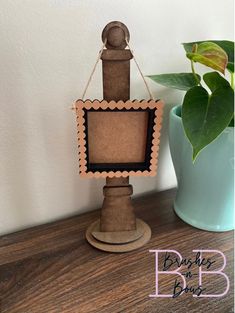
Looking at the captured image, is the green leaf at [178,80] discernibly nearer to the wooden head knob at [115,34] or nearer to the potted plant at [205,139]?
the potted plant at [205,139]

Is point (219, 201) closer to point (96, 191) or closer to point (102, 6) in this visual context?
point (96, 191)

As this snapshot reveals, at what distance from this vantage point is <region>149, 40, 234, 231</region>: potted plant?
53cm

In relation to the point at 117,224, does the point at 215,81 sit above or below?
above

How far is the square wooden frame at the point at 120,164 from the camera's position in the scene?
0.54 metres

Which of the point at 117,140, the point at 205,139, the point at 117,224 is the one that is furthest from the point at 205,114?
the point at 117,224

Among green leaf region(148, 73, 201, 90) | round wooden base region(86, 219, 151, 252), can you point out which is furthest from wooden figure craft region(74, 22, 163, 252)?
green leaf region(148, 73, 201, 90)

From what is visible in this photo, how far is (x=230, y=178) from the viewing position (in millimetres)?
628

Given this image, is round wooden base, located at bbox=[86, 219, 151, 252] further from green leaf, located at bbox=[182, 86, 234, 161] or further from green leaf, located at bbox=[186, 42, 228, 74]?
green leaf, located at bbox=[186, 42, 228, 74]

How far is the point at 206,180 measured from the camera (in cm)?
65

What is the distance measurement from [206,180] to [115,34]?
0.30m

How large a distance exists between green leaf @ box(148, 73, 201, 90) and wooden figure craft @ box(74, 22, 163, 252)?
0.11 meters

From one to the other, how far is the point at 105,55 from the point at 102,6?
0.52 feet

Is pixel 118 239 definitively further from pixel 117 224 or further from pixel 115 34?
pixel 115 34

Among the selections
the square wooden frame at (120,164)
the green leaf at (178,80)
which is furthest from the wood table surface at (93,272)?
the green leaf at (178,80)
